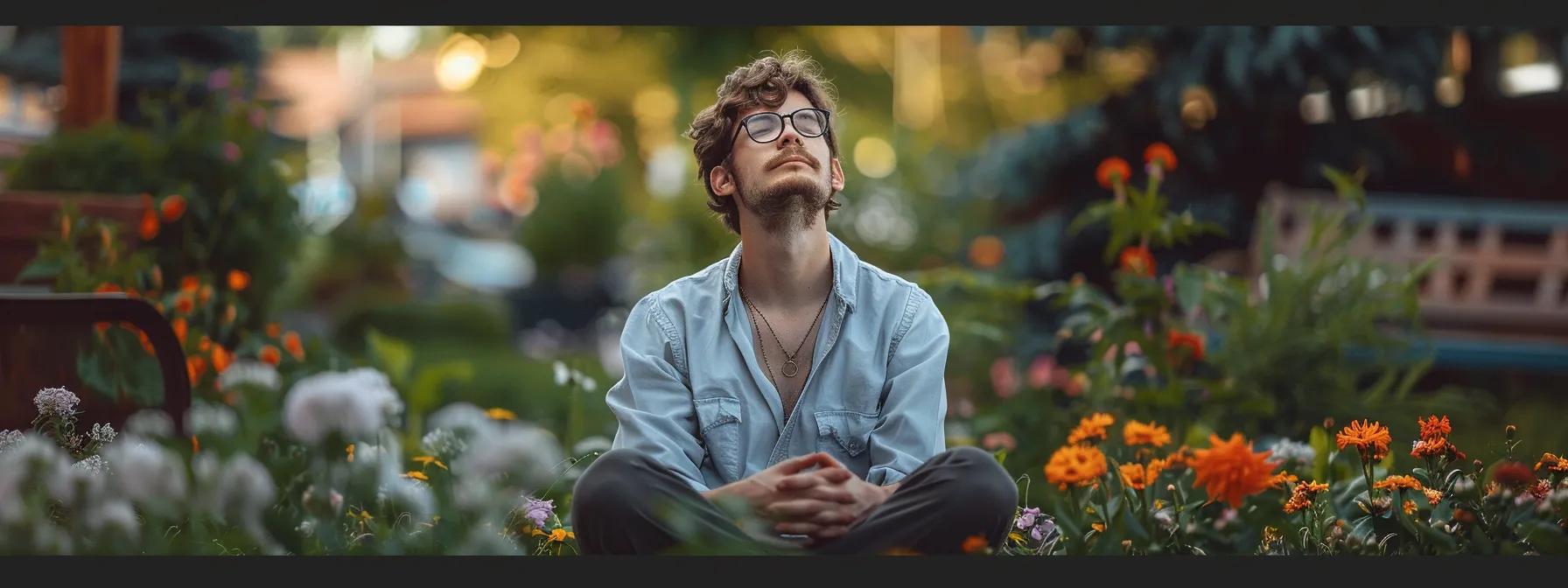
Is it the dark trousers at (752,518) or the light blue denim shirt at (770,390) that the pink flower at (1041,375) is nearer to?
the light blue denim shirt at (770,390)

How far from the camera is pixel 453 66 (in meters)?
15.9

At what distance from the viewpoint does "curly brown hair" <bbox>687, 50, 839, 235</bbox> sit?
2416mm

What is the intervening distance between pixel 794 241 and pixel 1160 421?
6.10 feet

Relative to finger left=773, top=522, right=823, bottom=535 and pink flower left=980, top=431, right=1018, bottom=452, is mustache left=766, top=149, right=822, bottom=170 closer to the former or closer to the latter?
finger left=773, top=522, right=823, bottom=535

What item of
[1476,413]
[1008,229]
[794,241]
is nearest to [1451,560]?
[794,241]

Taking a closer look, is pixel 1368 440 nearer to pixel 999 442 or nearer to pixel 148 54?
pixel 999 442

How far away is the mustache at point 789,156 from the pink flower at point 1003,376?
3413 mm

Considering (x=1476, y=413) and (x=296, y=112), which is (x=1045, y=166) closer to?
(x=1476, y=413)

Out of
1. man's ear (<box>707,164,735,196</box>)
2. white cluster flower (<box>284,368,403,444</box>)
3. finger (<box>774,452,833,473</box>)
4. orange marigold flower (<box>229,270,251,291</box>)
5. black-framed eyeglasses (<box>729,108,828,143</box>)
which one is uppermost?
black-framed eyeglasses (<box>729,108,828,143</box>)

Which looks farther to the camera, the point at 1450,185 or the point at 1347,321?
the point at 1450,185

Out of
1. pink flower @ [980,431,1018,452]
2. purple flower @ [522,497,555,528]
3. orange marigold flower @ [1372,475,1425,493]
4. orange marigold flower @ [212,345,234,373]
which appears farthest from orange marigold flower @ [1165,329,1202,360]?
orange marigold flower @ [212,345,234,373]

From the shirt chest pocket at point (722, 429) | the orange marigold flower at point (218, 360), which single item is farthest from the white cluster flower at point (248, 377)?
the shirt chest pocket at point (722, 429)

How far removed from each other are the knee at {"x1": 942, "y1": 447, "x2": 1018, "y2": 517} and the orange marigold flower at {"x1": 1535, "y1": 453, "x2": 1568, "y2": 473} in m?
1.11

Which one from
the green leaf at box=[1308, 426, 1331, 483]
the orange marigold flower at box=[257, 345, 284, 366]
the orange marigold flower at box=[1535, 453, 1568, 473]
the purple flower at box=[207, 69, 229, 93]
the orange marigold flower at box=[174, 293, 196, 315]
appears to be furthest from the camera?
the purple flower at box=[207, 69, 229, 93]
